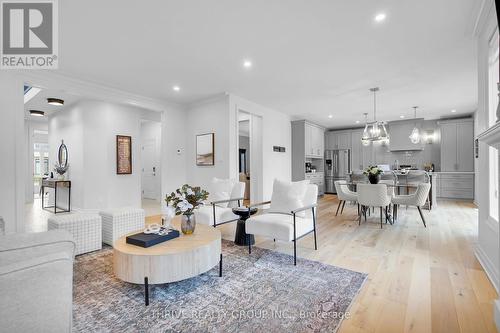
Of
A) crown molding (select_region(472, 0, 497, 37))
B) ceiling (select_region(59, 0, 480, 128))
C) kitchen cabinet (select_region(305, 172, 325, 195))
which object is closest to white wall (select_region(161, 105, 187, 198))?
ceiling (select_region(59, 0, 480, 128))

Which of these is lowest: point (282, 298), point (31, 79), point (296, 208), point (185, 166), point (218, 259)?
point (282, 298)

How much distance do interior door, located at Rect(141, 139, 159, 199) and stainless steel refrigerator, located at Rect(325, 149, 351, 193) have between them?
20.4ft

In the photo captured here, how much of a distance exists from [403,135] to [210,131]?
638 cm

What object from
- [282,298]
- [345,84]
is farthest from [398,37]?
[282,298]

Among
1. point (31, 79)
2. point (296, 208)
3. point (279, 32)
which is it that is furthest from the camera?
point (31, 79)

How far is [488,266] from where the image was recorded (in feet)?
8.11

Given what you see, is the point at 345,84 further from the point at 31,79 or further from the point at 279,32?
the point at 31,79

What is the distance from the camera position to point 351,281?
231cm

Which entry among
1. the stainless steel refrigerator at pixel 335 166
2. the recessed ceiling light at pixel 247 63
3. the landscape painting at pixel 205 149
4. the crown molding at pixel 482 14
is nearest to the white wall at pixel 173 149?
the landscape painting at pixel 205 149

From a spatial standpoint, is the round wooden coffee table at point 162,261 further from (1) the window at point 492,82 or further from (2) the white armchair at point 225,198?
(1) the window at point 492,82

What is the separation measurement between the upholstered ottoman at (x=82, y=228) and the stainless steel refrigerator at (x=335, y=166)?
8.02 metres

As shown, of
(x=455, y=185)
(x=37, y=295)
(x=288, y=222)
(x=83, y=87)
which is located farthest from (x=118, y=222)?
(x=455, y=185)

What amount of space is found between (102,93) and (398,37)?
4901 millimetres

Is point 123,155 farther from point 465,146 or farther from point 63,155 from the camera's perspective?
point 465,146
